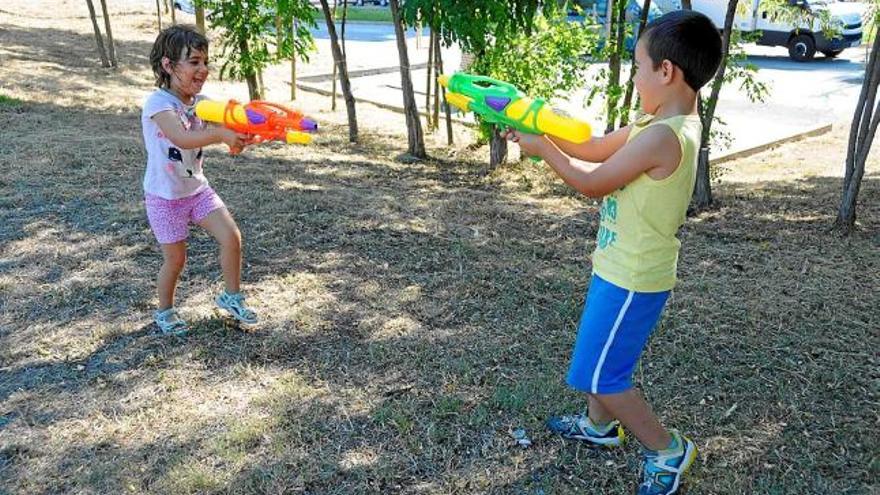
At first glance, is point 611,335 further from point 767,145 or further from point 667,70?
point 767,145

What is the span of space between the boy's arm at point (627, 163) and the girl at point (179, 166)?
1183 mm

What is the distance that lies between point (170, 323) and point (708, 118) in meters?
3.65

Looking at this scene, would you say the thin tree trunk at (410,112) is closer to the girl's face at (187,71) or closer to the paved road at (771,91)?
the paved road at (771,91)

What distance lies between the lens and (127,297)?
3.71m

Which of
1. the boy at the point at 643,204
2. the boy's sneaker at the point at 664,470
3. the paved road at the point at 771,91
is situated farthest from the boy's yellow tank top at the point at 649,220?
the paved road at the point at 771,91

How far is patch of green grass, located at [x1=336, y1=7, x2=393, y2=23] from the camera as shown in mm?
22500

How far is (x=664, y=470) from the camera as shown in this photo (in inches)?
92.7

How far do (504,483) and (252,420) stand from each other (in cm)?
89

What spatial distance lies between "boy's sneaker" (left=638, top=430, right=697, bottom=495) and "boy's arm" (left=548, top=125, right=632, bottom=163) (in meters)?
0.89

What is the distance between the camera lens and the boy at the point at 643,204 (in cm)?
204

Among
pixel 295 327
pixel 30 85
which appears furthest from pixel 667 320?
pixel 30 85

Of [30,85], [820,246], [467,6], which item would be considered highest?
[467,6]

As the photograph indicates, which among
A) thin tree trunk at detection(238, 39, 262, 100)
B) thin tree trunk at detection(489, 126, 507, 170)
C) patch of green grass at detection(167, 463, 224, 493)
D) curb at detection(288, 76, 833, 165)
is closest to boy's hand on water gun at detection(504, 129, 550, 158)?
patch of green grass at detection(167, 463, 224, 493)

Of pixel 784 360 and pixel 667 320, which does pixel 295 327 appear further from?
pixel 784 360
